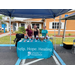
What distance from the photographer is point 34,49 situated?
345 cm

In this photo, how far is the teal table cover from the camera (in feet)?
11.1

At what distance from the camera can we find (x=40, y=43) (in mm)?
3410

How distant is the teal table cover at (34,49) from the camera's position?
3.40 meters

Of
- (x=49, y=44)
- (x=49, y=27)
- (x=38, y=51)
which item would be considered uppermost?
(x=49, y=27)
